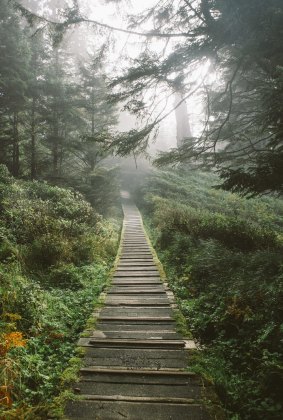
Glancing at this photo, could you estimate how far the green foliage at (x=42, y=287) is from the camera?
3.87 metres

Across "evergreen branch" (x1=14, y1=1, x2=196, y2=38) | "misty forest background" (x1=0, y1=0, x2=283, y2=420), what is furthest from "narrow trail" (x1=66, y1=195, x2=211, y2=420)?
"evergreen branch" (x1=14, y1=1, x2=196, y2=38)

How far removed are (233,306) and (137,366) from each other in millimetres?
2064

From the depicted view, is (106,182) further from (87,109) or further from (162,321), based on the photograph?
(162,321)

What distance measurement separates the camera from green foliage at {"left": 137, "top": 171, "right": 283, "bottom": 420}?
3.78 m

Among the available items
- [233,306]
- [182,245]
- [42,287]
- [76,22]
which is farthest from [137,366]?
[76,22]

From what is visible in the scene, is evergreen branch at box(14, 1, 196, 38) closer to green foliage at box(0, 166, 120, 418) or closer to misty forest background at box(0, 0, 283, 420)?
misty forest background at box(0, 0, 283, 420)

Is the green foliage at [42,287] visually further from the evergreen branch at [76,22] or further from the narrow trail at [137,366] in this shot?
the evergreen branch at [76,22]

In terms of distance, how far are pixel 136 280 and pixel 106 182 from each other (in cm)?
1059

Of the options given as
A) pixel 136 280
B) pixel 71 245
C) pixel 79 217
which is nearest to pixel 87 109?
pixel 79 217

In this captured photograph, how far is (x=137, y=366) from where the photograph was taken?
433cm

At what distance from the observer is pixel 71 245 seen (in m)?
9.59

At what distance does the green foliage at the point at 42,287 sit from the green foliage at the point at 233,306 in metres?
2.00

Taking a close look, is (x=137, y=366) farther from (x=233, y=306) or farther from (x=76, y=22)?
(x=76, y=22)

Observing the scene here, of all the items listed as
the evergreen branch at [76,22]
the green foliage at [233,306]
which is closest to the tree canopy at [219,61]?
the evergreen branch at [76,22]
